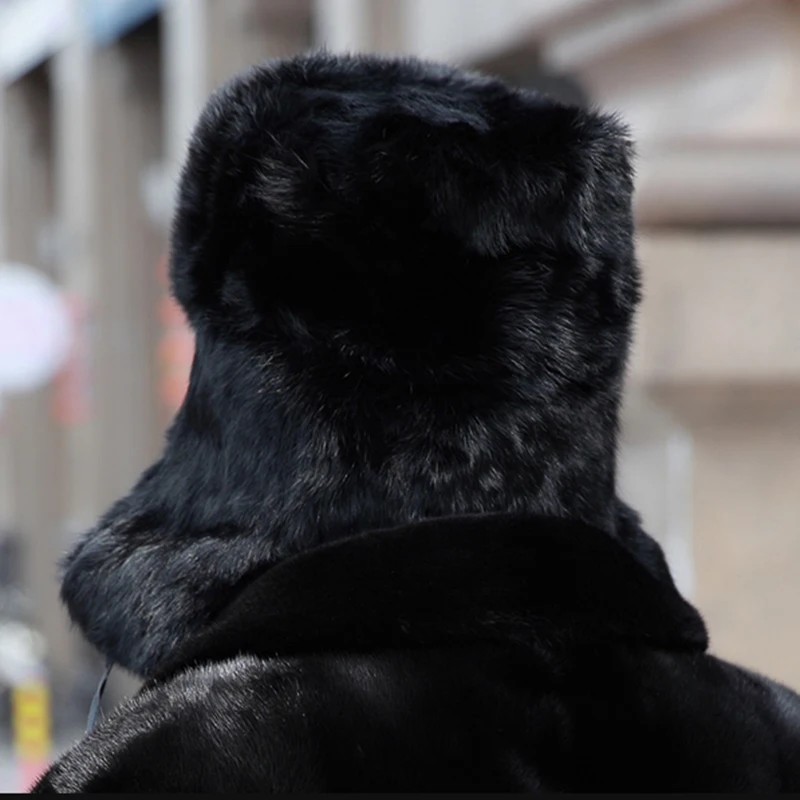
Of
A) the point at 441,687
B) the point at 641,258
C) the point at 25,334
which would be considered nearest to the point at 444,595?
the point at 441,687

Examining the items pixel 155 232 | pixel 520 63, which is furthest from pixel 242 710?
pixel 155 232

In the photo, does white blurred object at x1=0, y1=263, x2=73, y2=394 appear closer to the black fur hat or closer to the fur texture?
the black fur hat

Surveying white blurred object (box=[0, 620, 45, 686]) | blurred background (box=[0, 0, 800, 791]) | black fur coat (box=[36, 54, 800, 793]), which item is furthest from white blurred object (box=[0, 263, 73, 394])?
black fur coat (box=[36, 54, 800, 793])

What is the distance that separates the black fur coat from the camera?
1.42m

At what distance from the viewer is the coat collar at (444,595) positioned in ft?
4.75

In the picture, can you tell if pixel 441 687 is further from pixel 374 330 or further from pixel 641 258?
pixel 641 258

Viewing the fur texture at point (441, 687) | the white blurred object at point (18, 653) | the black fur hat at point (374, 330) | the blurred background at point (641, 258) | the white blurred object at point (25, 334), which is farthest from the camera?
the white blurred object at point (18, 653)

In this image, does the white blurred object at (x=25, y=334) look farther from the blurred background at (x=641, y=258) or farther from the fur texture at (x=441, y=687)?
the fur texture at (x=441, y=687)

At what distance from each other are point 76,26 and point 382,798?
1013cm

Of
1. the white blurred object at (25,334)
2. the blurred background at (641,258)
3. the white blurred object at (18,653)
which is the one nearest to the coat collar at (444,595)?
the blurred background at (641,258)

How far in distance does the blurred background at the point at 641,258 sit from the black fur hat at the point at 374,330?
35 centimetres

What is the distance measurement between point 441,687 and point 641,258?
210 centimetres

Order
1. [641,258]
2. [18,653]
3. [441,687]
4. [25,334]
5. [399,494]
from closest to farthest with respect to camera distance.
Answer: [441,687] < [399,494] < [641,258] < [25,334] < [18,653]

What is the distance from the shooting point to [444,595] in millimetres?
1466
